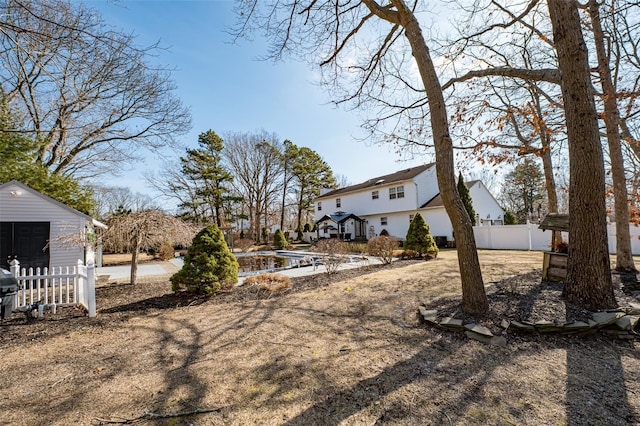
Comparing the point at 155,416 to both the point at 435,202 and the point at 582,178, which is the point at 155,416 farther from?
the point at 435,202

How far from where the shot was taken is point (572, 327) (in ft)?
11.9

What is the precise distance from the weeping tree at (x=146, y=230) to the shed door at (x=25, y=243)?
342 centimetres

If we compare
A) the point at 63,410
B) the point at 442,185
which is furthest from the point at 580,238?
the point at 63,410

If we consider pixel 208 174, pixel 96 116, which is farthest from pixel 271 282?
pixel 208 174

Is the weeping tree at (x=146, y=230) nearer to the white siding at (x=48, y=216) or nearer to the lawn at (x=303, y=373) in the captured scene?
the white siding at (x=48, y=216)

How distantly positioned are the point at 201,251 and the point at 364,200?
21.1m

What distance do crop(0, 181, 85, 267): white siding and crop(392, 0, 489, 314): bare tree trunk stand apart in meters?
10.4

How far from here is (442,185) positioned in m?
4.56

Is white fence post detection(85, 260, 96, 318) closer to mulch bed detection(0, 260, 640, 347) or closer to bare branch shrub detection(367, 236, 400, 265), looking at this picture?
mulch bed detection(0, 260, 640, 347)

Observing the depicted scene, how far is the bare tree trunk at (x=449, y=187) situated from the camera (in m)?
4.31

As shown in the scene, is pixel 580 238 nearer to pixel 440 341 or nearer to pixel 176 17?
pixel 440 341

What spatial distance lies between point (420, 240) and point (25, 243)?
14.4 meters

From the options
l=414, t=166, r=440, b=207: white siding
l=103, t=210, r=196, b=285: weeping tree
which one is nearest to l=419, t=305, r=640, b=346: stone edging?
l=103, t=210, r=196, b=285: weeping tree

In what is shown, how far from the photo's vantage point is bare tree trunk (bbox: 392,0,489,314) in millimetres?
4309
